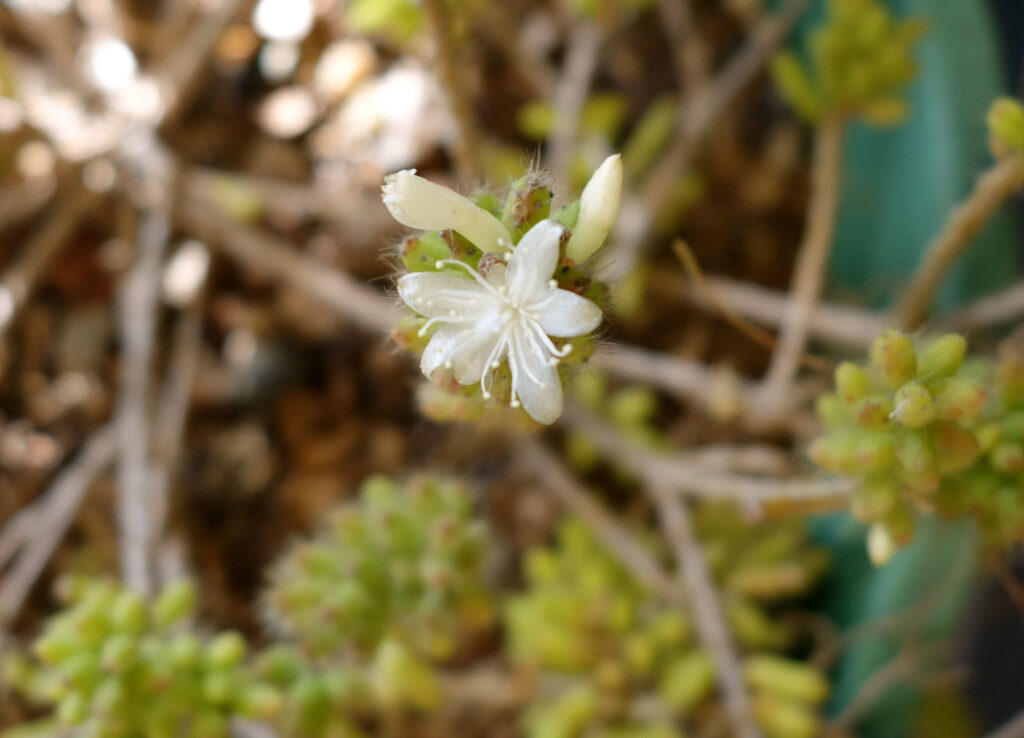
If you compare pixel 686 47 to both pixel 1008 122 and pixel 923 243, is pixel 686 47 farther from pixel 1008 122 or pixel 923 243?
pixel 1008 122

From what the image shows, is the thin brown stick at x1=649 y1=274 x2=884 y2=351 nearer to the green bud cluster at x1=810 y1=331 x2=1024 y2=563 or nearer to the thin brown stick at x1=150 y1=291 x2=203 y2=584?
the green bud cluster at x1=810 y1=331 x2=1024 y2=563

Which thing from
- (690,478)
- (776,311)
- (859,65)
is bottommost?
(690,478)

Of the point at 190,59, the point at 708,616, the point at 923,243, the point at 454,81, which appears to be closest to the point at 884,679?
the point at 708,616

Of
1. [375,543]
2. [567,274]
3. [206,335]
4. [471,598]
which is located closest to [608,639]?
[471,598]

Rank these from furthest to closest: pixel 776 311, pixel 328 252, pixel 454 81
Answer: pixel 328 252, pixel 776 311, pixel 454 81

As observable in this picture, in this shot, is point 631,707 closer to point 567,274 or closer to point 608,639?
point 608,639

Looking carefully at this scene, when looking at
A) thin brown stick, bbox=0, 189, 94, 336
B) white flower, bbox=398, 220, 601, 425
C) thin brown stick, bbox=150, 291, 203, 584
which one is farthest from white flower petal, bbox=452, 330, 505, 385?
thin brown stick, bbox=0, 189, 94, 336
